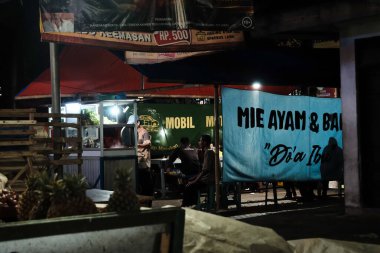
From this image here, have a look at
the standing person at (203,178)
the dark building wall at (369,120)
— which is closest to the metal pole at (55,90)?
the standing person at (203,178)

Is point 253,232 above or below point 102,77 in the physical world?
below

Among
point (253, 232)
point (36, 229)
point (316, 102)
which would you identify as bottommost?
point (253, 232)

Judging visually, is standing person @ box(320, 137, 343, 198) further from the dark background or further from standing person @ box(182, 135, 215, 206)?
the dark background

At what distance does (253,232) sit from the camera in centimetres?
336

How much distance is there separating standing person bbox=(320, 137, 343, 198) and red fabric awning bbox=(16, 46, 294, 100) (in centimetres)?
372

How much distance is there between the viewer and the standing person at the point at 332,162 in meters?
13.1

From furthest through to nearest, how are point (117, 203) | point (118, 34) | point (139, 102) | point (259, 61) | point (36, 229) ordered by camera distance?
point (139, 102) → point (259, 61) → point (118, 34) → point (117, 203) → point (36, 229)

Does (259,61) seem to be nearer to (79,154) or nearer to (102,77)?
(79,154)

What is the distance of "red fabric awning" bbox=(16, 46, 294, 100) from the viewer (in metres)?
16.3

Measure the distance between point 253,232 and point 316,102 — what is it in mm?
10157

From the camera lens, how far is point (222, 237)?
10.8 ft

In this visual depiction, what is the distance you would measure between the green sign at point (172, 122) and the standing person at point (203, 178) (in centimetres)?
620

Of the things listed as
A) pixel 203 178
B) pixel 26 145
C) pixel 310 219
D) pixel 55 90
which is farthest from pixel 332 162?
pixel 26 145

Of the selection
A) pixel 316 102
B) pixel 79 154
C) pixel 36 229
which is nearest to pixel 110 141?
pixel 79 154
